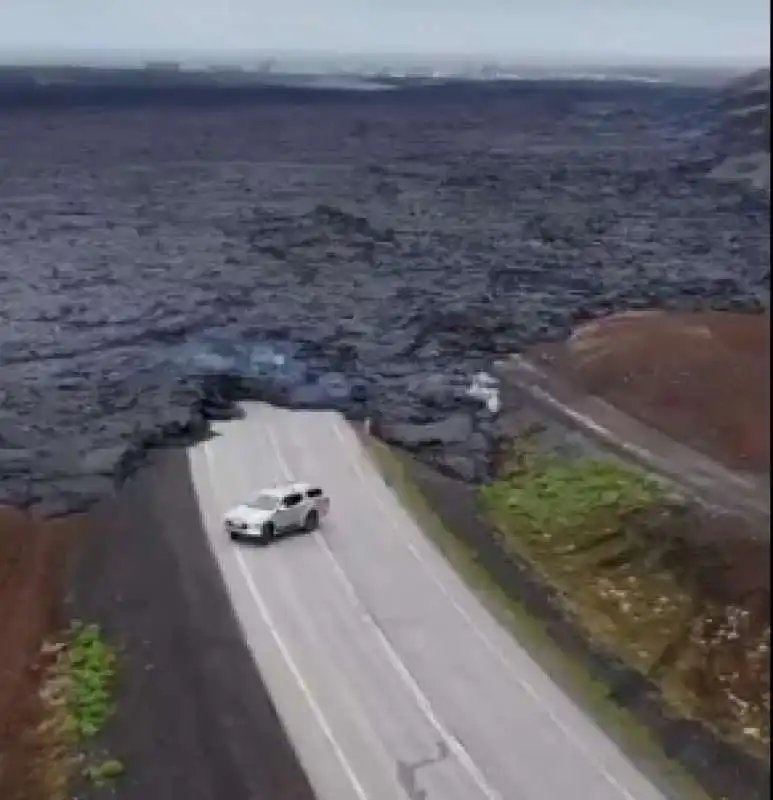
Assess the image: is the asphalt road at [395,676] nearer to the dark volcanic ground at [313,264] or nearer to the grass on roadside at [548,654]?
the grass on roadside at [548,654]

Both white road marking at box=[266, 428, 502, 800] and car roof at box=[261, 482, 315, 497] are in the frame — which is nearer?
white road marking at box=[266, 428, 502, 800]

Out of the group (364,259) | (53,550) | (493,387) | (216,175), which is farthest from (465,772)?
(216,175)

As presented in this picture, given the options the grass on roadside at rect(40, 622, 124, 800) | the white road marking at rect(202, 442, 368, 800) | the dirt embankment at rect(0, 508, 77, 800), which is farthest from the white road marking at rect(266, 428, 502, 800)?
the dirt embankment at rect(0, 508, 77, 800)

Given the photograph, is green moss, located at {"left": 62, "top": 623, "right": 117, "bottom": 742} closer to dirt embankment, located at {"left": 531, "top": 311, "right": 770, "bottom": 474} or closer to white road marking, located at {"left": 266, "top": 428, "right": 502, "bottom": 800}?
white road marking, located at {"left": 266, "top": 428, "right": 502, "bottom": 800}

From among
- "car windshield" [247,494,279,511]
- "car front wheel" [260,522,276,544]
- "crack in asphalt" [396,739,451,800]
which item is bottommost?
"crack in asphalt" [396,739,451,800]

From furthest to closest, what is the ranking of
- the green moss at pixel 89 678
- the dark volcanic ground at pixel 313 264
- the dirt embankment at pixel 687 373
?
1. the dark volcanic ground at pixel 313 264
2. the green moss at pixel 89 678
3. the dirt embankment at pixel 687 373

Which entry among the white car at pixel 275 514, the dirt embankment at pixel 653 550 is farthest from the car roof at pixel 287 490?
the dirt embankment at pixel 653 550

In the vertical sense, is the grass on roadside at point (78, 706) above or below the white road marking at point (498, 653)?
above
